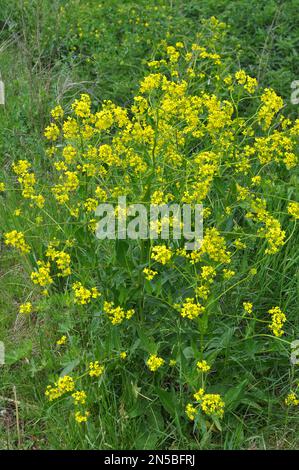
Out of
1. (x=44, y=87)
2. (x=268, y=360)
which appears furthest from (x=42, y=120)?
(x=268, y=360)

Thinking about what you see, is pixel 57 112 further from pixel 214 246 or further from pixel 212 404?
pixel 212 404

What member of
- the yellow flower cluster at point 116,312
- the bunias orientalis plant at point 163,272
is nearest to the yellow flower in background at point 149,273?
the bunias orientalis plant at point 163,272

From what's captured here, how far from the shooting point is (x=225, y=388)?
2955 mm

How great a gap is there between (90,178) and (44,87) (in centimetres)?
182

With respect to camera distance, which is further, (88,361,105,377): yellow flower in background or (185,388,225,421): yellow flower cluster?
(88,361,105,377): yellow flower in background

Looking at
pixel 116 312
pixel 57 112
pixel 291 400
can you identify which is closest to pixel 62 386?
pixel 116 312

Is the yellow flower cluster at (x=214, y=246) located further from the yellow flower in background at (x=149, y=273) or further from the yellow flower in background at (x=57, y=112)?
the yellow flower in background at (x=57, y=112)

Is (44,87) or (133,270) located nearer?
(133,270)

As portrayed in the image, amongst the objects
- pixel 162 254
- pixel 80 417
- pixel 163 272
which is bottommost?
pixel 80 417

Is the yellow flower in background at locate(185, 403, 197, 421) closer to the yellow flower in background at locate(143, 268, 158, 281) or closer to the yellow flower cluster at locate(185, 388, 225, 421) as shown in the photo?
the yellow flower cluster at locate(185, 388, 225, 421)

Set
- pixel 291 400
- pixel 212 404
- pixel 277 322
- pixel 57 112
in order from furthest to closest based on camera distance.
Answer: pixel 57 112
pixel 291 400
pixel 277 322
pixel 212 404

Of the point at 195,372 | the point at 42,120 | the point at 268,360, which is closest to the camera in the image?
the point at 195,372

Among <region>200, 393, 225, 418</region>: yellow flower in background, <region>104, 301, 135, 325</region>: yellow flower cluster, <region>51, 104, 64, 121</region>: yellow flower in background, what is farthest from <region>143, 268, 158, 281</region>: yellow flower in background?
<region>51, 104, 64, 121</region>: yellow flower in background
